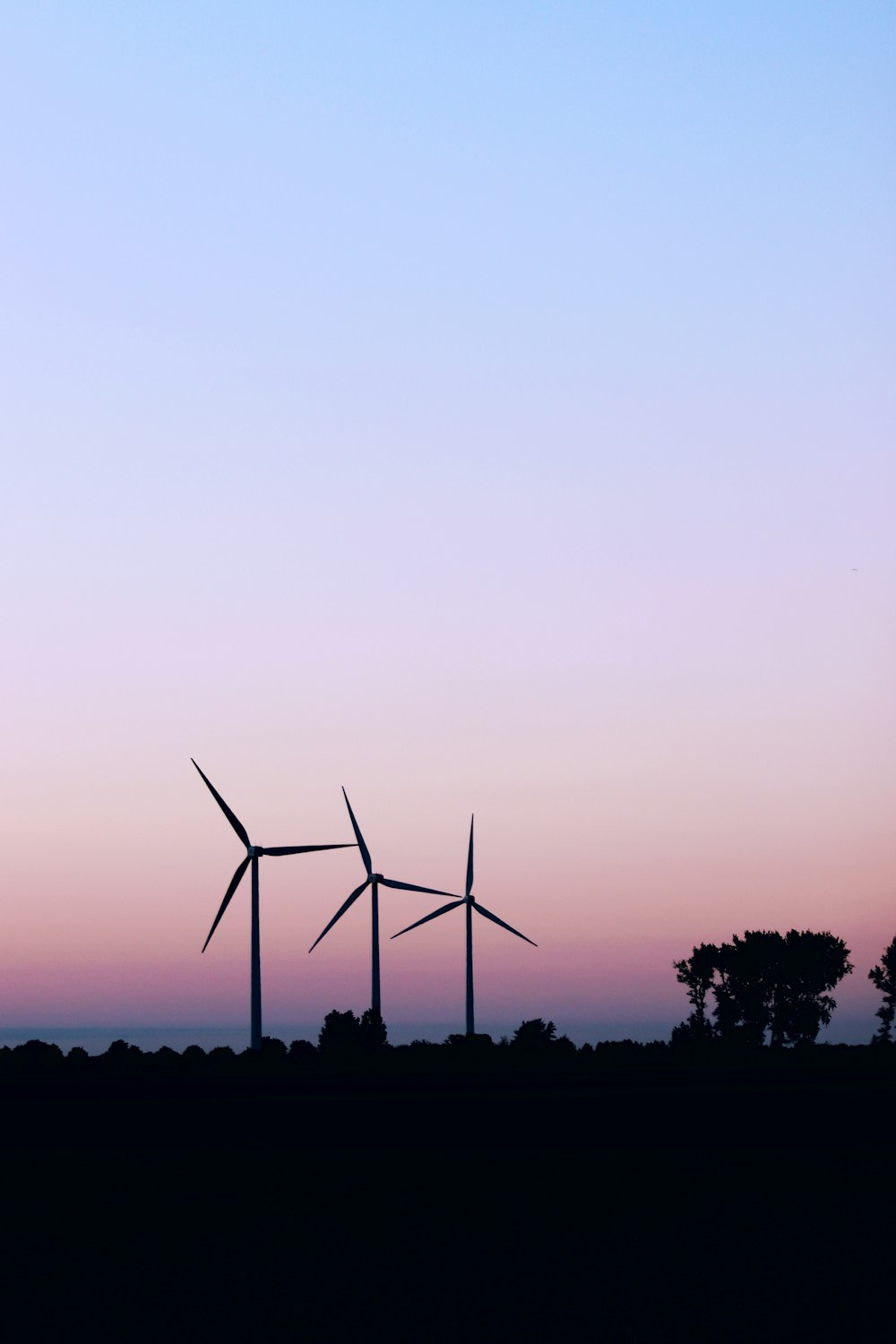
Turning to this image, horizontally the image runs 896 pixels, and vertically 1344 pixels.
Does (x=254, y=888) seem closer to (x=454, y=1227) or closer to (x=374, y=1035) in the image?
(x=374, y=1035)

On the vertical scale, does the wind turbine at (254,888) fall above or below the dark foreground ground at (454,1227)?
above

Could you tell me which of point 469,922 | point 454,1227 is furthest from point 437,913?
point 454,1227

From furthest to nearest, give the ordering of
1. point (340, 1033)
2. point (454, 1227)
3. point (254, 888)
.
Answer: point (340, 1033), point (254, 888), point (454, 1227)

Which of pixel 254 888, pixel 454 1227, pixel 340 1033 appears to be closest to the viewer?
pixel 454 1227

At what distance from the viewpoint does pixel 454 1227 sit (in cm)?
3703

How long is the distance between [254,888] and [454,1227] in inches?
3397

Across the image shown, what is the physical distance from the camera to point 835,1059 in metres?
143

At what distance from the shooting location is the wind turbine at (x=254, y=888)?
117375mm

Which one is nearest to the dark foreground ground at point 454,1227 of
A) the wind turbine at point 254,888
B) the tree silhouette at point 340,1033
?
the wind turbine at point 254,888

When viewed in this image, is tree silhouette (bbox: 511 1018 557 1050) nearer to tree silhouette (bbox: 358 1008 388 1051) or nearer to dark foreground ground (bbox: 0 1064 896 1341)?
tree silhouette (bbox: 358 1008 388 1051)

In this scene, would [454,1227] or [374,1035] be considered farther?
[374,1035]

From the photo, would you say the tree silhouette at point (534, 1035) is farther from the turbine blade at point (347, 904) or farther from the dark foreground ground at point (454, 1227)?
the dark foreground ground at point (454, 1227)

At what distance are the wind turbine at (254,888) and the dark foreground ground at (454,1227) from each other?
2049 inches

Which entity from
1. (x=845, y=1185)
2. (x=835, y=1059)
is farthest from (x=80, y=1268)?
(x=835, y=1059)
